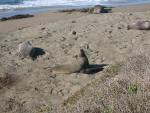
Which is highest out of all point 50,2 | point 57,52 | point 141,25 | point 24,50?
point 141,25

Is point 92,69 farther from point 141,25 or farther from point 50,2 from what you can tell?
point 50,2

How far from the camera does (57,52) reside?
10273 millimetres

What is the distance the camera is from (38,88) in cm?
797

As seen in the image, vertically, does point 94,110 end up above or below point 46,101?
above

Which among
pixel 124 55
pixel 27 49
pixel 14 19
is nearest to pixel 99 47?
pixel 124 55

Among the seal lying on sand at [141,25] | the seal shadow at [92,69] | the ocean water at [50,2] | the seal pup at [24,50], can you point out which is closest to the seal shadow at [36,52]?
the seal pup at [24,50]

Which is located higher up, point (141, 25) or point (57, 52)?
point (141, 25)

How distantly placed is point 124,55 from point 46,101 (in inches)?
124

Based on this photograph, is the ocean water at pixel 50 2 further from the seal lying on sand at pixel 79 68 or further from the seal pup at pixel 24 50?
the seal lying on sand at pixel 79 68

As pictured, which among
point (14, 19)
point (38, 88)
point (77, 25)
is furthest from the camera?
point (14, 19)

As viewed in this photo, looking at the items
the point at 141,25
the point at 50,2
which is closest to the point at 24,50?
the point at 141,25

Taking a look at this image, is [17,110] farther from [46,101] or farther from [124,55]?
[124,55]

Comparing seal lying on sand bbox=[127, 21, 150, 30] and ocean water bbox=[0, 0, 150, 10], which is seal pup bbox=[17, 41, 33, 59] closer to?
seal lying on sand bbox=[127, 21, 150, 30]

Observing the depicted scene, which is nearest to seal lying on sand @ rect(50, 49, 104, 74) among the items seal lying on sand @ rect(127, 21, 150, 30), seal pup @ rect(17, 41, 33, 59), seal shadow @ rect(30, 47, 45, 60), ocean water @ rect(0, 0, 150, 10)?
seal shadow @ rect(30, 47, 45, 60)
